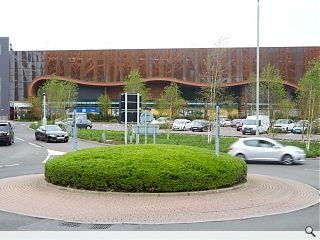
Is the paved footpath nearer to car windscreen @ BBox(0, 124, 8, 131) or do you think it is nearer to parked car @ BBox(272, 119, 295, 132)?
car windscreen @ BBox(0, 124, 8, 131)

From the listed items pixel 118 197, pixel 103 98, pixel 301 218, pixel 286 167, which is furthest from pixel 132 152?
pixel 103 98

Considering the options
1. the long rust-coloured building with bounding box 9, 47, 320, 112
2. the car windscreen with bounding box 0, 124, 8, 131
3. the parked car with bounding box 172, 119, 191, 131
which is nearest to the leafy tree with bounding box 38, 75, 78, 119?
the parked car with bounding box 172, 119, 191, 131

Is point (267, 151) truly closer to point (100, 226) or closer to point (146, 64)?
point (100, 226)

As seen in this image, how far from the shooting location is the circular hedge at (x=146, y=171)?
11.6m

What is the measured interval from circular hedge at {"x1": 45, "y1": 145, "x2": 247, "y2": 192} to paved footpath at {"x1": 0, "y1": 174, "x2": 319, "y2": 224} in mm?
234

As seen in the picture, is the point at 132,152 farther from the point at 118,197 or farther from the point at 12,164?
the point at 12,164

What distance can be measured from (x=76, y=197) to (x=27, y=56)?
3110 inches

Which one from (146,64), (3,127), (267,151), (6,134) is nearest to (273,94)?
(267,151)

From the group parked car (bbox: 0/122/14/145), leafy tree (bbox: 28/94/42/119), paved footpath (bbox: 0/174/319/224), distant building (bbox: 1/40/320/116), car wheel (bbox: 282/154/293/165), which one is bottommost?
car wheel (bbox: 282/154/293/165)

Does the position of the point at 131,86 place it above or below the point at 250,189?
above

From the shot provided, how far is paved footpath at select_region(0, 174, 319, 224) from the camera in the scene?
30.2ft

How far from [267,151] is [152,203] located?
12.5 meters

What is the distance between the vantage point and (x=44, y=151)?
Result: 27484mm

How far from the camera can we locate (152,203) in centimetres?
1055
